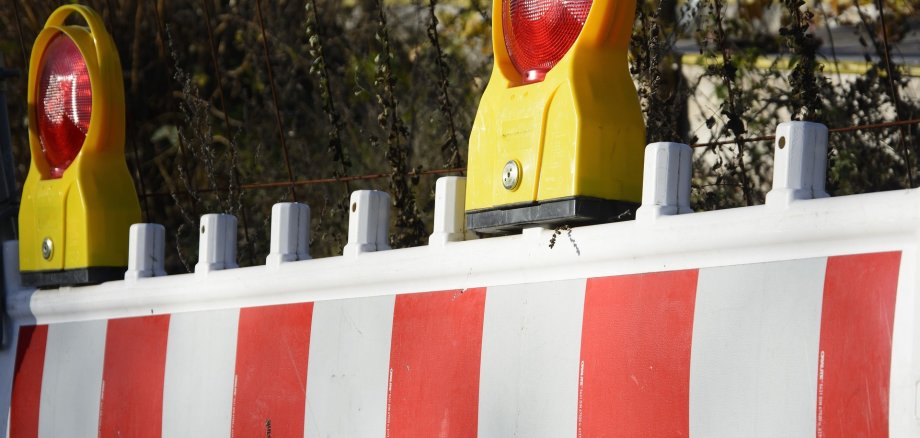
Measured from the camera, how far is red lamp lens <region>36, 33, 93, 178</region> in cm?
351

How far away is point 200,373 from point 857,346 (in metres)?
1.53

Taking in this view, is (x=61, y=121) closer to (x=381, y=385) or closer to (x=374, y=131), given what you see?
(x=381, y=385)

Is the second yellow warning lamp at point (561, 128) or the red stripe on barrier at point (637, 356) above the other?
the second yellow warning lamp at point (561, 128)

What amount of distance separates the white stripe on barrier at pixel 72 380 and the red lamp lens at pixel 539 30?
3.99 ft

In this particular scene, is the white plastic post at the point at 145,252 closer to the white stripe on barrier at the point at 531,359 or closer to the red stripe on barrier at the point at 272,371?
the red stripe on barrier at the point at 272,371

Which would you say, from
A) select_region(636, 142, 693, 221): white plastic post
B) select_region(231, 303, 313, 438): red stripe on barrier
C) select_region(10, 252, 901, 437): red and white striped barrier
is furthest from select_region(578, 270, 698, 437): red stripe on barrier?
select_region(231, 303, 313, 438): red stripe on barrier

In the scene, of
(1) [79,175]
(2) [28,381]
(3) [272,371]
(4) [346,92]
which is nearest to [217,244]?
(3) [272,371]

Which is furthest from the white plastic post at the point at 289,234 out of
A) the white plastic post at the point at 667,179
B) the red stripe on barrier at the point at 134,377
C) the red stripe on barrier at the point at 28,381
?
the white plastic post at the point at 667,179

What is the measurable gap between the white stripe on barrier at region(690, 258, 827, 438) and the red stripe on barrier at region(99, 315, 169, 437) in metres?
1.40

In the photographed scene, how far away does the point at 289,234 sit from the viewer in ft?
9.57

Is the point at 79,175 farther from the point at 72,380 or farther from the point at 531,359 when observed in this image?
the point at 531,359

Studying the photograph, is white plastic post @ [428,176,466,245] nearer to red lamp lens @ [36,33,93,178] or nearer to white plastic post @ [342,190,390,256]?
white plastic post @ [342,190,390,256]

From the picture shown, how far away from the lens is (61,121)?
11.6ft

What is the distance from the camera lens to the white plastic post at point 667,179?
7.29 feet
